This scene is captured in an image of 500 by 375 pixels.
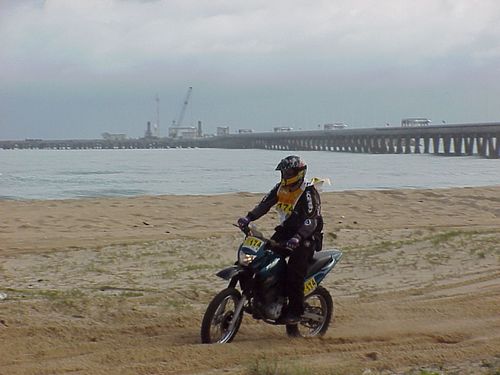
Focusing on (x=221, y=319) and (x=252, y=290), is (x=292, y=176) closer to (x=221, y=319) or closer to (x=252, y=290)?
(x=252, y=290)

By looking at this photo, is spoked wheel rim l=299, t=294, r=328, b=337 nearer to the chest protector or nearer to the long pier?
the chest protector

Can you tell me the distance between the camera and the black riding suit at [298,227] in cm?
642

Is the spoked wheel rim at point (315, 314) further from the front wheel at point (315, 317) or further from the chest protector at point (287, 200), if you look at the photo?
the chest protector at point (287, 200)

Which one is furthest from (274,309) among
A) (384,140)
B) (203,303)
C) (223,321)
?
(384,140)

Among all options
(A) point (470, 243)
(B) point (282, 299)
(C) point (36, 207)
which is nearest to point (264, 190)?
(C) point (36, 207)

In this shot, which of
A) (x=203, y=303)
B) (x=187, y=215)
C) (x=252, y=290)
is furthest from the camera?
(x=187, y=215)

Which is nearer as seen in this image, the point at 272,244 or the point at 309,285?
the point at 272,244

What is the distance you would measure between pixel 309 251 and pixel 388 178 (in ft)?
105

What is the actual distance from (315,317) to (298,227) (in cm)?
92

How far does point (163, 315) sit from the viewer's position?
292 inches

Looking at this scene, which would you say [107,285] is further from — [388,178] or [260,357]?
[388,178]

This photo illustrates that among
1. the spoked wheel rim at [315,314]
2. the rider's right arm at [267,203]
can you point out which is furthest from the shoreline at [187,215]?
the rider's right arm at [267,203]

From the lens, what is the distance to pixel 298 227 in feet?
21.1

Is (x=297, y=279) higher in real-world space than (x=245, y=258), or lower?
lower
